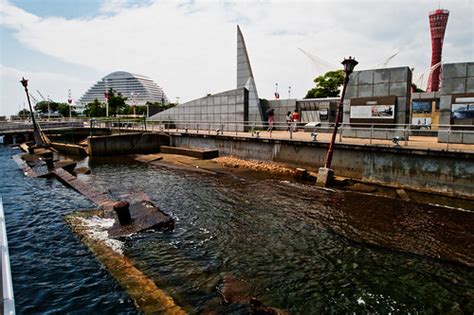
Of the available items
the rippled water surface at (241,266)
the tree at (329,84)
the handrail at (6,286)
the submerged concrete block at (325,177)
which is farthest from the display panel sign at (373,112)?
the tree at (329,84)

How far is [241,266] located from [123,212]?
14.5 feet

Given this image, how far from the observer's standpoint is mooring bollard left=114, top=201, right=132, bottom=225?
9.60 m

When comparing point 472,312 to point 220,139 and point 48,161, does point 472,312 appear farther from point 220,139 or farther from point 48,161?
point 48,161

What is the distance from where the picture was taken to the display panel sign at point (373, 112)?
17922mm

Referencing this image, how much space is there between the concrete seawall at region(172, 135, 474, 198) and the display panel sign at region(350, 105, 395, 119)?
146 inches

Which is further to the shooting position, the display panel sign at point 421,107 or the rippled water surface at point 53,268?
the display panel sign at point 421,107

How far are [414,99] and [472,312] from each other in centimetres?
2578

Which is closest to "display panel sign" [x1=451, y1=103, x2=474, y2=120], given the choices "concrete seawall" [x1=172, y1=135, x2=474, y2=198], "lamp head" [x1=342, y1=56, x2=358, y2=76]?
"concrete seawall" [x1=172, y1=135, x2=474, y2=198]

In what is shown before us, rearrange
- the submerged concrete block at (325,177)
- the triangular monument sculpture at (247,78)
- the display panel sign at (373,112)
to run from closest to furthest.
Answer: the submerged concrete block at (325,177) → the display panel sign at (373,112) → the triangular monument sculpture at (247,78)

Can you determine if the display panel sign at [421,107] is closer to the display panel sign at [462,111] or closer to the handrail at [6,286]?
the display panel sign at [462,111]

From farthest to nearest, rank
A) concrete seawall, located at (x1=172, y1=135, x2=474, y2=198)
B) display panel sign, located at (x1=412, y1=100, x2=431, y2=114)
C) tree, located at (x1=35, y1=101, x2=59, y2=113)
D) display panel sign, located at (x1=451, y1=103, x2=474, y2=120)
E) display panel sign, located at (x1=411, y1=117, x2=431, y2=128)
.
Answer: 1. tree, located at (x1=35, y1=101, x2=59, y2=113)
2. display panel sign, located at (x1=412, y1=100, x2=431, y2=114)
3. display panel sign, located at (x1=411, y1=117, x2=431, y2=128)
4. display panel sign, located at (x1=451, y1=103, x2=474, y2=120)
5. concrete seawall, located at (x1=172, y1=135, x2=474, y2=198)

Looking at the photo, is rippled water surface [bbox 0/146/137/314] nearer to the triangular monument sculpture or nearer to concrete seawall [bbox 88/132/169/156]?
concrete seawall [bbox 88/132/169/156]

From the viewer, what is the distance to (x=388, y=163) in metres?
15.0

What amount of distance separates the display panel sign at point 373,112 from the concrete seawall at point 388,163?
3.71 metres
